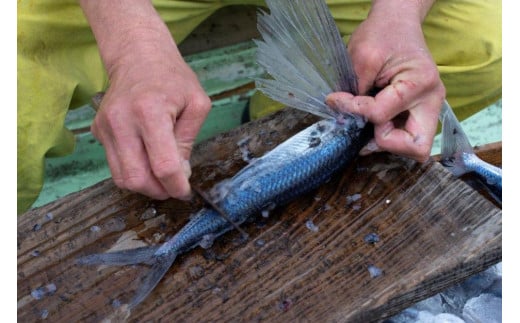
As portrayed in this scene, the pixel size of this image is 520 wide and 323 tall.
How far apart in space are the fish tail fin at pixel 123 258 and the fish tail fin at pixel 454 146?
887 mm

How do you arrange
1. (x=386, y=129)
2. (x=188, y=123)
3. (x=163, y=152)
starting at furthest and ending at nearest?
(x=386, y=129)
(x=188, y=123)
(x=163, y=152)

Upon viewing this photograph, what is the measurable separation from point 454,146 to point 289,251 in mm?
667

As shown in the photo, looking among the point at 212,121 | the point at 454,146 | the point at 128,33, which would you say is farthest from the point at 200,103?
the point at 212,121

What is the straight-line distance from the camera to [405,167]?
1446 millimetres

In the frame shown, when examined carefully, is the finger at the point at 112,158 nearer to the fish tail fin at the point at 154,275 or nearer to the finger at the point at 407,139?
the fish tail fin at the point at 154,275

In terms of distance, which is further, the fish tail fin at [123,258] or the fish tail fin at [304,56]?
the fish tail fin at [304,56]

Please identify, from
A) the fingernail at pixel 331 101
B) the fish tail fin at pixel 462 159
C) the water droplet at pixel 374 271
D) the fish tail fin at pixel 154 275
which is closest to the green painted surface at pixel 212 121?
the fish tail fin at pixel 462 159

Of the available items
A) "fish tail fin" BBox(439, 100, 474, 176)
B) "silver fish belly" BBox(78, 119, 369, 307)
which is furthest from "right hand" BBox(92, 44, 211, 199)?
"fish tail fin" BBox(439, 100, 474, 176)

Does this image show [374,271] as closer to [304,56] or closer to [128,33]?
[304,56]

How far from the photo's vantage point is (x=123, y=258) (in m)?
1.33

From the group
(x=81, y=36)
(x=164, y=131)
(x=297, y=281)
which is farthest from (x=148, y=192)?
(x=81, y=36)

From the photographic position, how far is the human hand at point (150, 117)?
1209 mm

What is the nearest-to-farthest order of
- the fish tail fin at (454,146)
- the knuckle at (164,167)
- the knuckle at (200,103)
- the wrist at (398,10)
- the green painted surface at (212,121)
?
the knuckle at (164,167) < the knuckle at (200,103) < the wrist at (398,10) < the fish tail fin at (454,146) < the green painted surface at (212,121)

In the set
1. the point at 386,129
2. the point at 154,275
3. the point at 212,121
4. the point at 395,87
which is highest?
the point at 395,87
